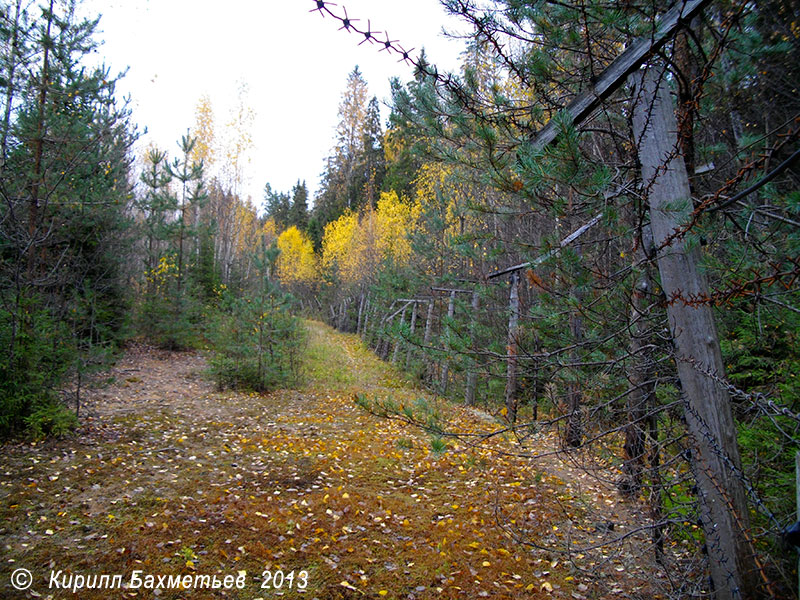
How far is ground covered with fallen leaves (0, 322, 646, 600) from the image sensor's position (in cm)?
351

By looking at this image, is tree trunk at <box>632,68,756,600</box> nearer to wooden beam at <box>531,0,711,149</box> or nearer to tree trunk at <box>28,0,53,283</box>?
wooden beam at <box>531,0,711,149</box>

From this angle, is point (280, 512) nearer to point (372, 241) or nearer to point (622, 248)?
point (622, 248)

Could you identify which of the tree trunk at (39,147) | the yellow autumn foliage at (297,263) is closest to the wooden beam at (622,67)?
the tree trunk at (39,147)

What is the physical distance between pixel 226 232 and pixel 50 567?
24851 mm

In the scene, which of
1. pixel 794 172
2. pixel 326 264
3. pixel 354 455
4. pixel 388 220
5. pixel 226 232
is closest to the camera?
pixel 794 172

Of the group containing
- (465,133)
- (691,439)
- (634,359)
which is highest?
(465,133)

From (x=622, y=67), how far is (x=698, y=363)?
1.70 m

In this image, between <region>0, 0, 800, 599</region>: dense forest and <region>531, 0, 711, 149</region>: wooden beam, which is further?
<region>0, 0, 800, 599</region>: dense forest

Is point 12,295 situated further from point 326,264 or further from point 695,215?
point 326,264

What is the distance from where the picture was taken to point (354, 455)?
6762 mm

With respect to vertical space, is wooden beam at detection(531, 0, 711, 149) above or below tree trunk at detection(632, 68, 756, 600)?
above

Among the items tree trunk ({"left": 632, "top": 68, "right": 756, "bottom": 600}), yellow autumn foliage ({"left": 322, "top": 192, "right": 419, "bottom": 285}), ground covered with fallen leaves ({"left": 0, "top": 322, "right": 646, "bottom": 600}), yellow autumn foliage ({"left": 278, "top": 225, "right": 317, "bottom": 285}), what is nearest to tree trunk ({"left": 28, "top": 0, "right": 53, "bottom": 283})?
ground covered with fallen leaves ({"left": 0, "top": 322, "right": 646, "bottom": 600})

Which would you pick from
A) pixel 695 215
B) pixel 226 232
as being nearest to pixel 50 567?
pixel 695 215

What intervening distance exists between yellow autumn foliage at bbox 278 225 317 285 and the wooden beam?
3240cm
